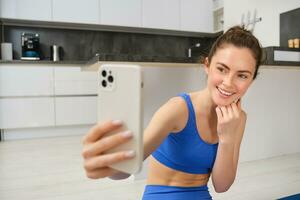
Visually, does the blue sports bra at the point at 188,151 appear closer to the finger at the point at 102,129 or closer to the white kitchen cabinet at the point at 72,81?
the finger at the point at 102,129

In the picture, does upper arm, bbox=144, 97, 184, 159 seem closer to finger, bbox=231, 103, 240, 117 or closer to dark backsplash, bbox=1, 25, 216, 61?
finger, bbox=231, 103, 240, 117

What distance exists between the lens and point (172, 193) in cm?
90

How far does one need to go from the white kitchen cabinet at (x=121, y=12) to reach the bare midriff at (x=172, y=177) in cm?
331

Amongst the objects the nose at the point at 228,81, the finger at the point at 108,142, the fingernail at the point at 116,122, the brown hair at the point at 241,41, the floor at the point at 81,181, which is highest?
the brown hair at the point at 241,41

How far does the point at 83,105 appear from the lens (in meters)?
3.61

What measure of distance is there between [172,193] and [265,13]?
3.09m


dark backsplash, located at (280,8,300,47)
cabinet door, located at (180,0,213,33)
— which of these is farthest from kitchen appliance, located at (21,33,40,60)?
dark backsplash, located at (280,8,300,47)

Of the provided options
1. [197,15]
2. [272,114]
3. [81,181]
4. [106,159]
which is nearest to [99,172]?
[106,159]

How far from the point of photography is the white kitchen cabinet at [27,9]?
3406mm

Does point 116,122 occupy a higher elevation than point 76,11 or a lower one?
lower

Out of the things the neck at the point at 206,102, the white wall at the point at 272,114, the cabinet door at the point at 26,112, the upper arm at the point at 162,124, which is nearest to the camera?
the upper arm at the point at 162,124

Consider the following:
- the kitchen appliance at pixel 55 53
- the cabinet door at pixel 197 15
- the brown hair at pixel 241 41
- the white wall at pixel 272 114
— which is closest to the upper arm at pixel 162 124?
the brown hair at pixel 241 41

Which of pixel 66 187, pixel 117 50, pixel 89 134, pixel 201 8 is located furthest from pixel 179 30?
pixel 89 134

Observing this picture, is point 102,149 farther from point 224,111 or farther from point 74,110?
point 74,110
